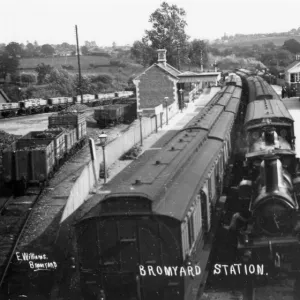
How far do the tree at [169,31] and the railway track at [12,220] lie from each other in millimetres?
51161

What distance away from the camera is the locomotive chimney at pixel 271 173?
40.1ft

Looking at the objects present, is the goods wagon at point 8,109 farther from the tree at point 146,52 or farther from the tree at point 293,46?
the tree at point 293,46

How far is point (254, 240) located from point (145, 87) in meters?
34.3

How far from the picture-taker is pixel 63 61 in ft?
338

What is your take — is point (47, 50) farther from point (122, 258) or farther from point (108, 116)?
point (122, 258)

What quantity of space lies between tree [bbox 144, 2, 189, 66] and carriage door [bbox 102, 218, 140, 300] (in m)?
61.1

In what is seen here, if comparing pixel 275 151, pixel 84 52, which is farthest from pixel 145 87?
pixel 84 52

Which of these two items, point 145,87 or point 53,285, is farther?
point 145,87

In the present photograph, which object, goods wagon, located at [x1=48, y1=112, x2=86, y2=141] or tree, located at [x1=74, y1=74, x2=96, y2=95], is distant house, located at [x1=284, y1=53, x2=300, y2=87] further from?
tree, located at [x1=74, y1=74, x2=96, y2=95]

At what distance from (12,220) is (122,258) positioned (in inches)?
370

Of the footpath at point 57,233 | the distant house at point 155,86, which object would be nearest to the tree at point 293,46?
the distant house at point 155,86

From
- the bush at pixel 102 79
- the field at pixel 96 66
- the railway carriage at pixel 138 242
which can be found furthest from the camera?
the field at pixel 96 66

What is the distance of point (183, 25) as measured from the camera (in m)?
68.8

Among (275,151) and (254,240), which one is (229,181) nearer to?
(275,151)
